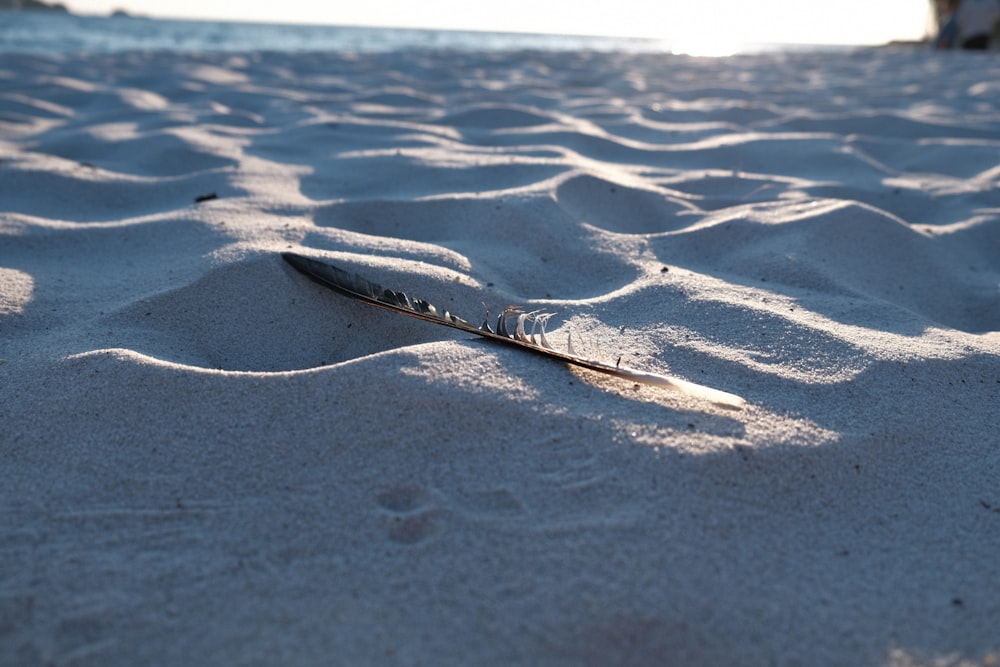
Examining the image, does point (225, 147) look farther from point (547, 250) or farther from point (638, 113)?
point (638, 113)

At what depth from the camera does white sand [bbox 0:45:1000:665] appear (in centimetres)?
75

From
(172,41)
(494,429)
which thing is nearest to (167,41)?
(172,41)

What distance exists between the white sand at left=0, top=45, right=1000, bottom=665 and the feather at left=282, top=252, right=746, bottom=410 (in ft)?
0.09

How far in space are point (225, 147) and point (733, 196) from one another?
1853 mm

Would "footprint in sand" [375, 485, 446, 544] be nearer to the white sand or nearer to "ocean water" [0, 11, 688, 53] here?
the white sand

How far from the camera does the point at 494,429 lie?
989 mm

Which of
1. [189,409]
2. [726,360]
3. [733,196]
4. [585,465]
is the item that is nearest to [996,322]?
[726,360]

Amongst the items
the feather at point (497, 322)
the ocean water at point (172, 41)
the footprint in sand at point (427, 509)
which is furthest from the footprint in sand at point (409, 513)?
the ocean water at point (172, 41)

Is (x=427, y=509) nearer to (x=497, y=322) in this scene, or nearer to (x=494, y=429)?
(x=494, y=429)

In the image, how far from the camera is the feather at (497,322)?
1.08m

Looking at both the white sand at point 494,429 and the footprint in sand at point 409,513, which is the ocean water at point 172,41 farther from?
the footprint in sand at point 409,513

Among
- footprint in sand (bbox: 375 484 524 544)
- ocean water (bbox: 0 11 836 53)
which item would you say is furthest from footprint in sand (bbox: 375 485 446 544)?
ocean water (bbox: 0 11 836 53)

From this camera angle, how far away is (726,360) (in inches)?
47.5

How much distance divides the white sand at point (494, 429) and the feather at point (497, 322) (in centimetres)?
3
